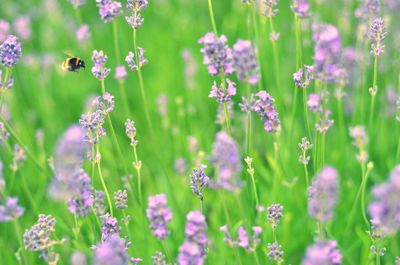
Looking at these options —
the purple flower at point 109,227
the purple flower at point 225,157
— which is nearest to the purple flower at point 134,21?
the purple flower at point 109,227

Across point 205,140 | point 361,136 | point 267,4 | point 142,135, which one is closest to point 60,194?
point 361,136

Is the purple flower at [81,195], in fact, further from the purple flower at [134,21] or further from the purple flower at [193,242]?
the purple flower at [134,21]

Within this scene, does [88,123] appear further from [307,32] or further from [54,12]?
[54,12]

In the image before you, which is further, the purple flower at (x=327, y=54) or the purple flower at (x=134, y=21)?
the purple flower at (x=134, y=21)

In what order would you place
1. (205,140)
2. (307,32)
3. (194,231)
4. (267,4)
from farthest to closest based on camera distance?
(307,32) < (205,140) < (267,4) < (194,231)

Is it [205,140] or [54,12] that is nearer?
[205,140]

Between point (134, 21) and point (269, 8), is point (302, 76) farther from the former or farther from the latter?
point (134, 21)

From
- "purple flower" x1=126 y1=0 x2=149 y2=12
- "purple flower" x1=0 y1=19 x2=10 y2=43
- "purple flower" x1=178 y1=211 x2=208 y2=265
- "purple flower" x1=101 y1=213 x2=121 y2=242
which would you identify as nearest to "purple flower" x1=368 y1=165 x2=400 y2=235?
"purple flower" x1=178 y1=211 x2=208 y2=265

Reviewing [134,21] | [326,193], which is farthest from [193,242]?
[134,21]
